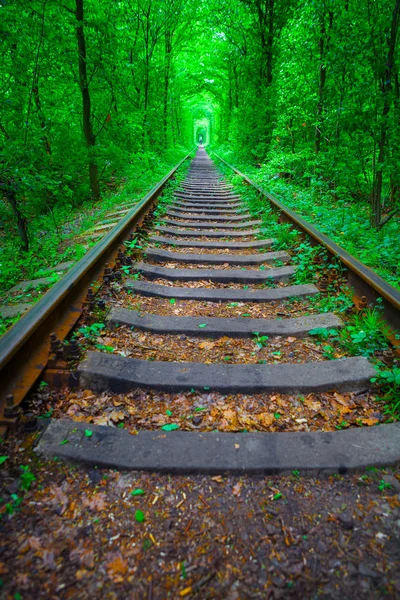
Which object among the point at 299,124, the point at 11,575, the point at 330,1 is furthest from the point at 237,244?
the point at 299,124

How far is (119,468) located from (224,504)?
51 centimetres

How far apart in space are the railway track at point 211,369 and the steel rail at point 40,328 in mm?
27

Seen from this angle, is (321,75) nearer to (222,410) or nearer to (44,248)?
(44,248)

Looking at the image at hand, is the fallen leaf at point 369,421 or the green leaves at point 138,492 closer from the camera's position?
the green leaves at point 138,492

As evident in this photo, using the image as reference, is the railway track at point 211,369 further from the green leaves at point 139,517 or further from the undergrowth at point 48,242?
the undergrowth at point 48,242

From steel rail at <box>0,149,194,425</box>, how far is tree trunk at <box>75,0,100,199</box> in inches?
259

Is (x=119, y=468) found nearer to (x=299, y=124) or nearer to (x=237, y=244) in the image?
(x=237, y=244)

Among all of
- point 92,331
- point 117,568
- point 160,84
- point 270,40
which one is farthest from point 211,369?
point 160,84

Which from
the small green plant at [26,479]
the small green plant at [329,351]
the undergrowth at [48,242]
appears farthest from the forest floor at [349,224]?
the undergrowth at [48,242]

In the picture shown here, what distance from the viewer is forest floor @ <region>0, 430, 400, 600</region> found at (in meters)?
1.16

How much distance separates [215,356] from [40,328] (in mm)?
1225

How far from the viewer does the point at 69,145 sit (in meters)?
8.73

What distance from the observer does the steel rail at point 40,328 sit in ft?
6.01

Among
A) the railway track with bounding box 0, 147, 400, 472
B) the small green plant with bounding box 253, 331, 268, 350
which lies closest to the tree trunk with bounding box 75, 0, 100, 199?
the railway track with bounding box 0, 147, 400, 472
